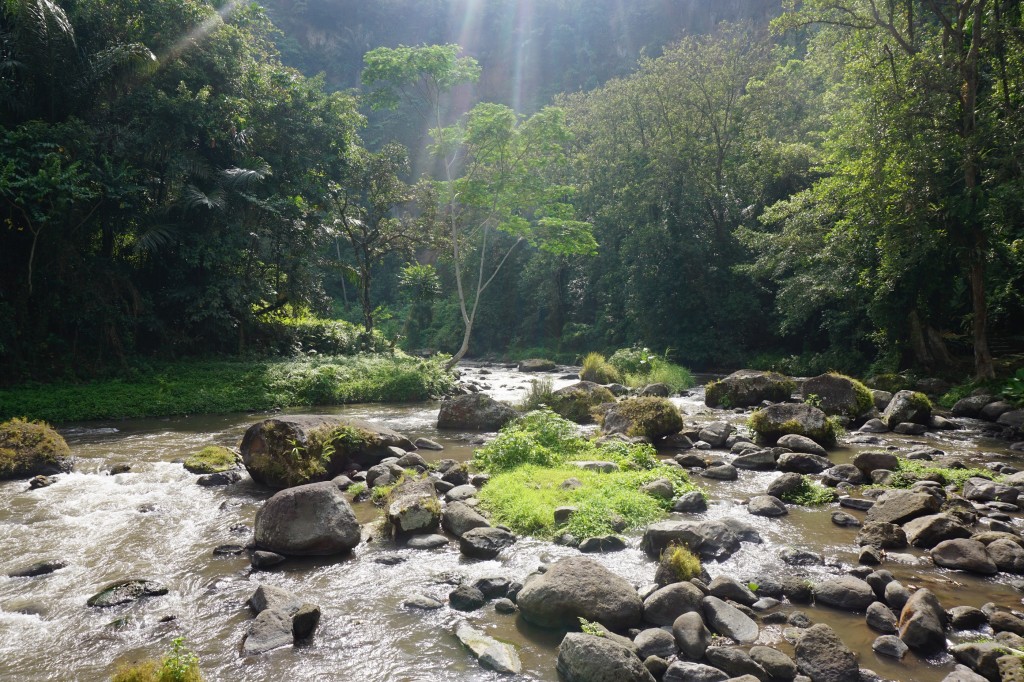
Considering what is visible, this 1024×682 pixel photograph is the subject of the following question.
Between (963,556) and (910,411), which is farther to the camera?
(910,411)

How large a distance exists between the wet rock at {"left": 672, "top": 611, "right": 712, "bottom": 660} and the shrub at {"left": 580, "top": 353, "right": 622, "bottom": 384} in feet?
65.4

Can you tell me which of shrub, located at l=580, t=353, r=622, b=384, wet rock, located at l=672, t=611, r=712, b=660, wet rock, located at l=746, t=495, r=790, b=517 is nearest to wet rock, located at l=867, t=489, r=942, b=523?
wet rock, located at l=746, t=495, r=790, b=517

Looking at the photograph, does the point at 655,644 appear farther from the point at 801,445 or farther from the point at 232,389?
the point at 232,389

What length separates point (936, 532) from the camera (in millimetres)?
6770

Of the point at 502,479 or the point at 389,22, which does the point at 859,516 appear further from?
the point at 389,22

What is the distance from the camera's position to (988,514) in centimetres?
765

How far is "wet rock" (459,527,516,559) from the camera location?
6.88 metres

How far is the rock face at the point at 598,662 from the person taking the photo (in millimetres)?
4375

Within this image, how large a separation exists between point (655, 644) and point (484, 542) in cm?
254

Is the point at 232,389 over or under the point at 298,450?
over

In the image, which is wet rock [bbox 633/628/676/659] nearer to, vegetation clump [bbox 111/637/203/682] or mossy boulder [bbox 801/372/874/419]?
vegetation clump [bbox 111/637/203/682]

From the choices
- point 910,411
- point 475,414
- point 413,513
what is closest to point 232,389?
point 475,414

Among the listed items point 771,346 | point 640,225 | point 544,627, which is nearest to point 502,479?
point 544,627

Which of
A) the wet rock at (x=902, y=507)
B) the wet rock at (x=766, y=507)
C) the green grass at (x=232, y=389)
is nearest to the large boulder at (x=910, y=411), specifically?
the wet rock at (x=902, y=507)
